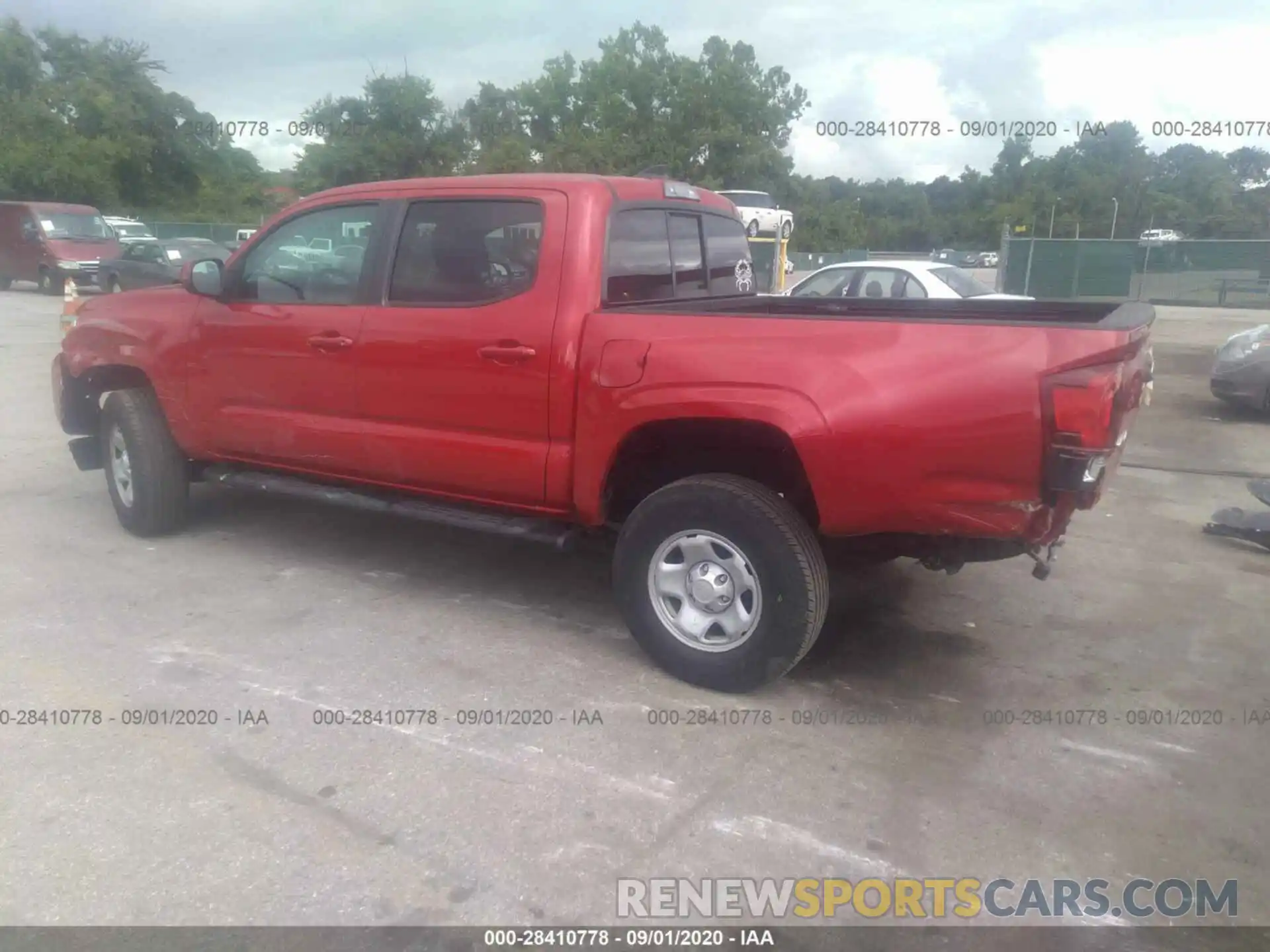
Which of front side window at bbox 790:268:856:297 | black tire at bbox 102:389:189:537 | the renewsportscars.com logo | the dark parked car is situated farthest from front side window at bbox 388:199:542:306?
the dark parked car

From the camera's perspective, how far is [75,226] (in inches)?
952

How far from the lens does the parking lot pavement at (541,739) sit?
2.92 meters

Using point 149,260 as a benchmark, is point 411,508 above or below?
below

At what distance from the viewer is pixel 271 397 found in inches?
200

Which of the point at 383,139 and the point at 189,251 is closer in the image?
the point at 189,251

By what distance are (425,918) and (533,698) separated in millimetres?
1293

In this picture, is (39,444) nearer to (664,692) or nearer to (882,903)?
(664,692)

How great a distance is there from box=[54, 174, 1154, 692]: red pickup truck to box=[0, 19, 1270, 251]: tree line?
33.4 metres

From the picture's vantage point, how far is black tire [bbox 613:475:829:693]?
3.75m

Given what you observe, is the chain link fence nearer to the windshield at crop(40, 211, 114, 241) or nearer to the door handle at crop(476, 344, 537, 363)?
the windshield at crop(40, 211, 114, 241)

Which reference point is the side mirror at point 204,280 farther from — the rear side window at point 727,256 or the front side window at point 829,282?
the front side window at point 829,282

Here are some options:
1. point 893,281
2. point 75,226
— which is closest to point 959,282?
point 893,281

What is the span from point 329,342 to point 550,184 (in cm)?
127

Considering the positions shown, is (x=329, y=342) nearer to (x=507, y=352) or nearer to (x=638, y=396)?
(x=507, y=352)
